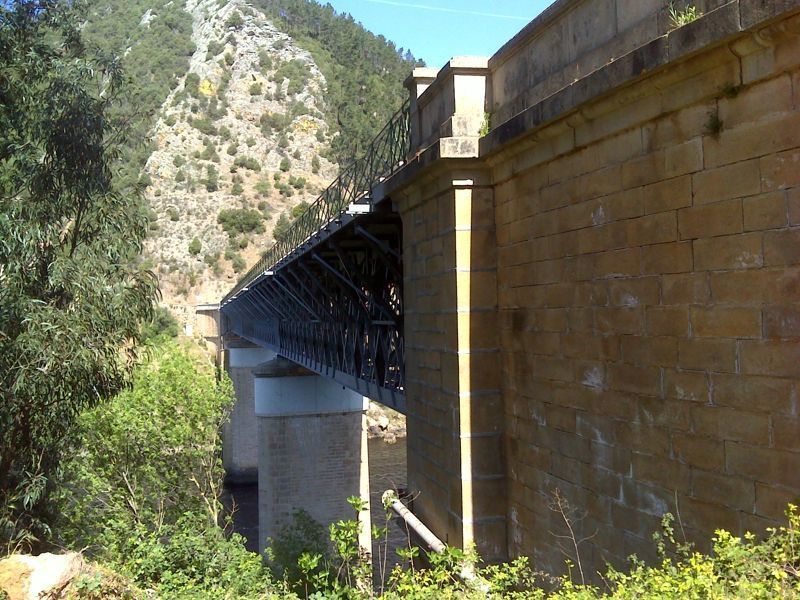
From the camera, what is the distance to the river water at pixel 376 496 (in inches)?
1014

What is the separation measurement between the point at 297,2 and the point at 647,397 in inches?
4871

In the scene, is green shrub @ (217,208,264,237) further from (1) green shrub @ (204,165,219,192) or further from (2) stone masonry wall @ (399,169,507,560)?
(2) stone masonry wall @ (399,169,507,560)

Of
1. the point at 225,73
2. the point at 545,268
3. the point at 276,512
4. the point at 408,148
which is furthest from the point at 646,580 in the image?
the point at 225,73

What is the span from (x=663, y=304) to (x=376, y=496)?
26.7 meters

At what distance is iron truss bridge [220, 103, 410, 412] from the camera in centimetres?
977

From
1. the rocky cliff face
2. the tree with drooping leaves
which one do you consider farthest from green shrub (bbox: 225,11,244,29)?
the tree with drooping leaves

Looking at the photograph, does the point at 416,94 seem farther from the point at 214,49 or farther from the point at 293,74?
the point at 214,49

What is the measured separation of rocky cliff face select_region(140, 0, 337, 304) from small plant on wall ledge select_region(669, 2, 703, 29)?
5920cm

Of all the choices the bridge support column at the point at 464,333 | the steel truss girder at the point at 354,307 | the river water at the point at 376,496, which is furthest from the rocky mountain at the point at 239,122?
the bridge support column at the point at 464,333

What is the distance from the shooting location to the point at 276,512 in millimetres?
23547

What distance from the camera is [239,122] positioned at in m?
83.4

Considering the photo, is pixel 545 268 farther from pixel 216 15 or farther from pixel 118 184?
pixel 216 15

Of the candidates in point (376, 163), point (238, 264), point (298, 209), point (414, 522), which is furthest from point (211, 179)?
point (414, 522)

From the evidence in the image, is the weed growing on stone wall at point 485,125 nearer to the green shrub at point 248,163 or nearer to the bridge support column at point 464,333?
the bridge support column at point 464,333
